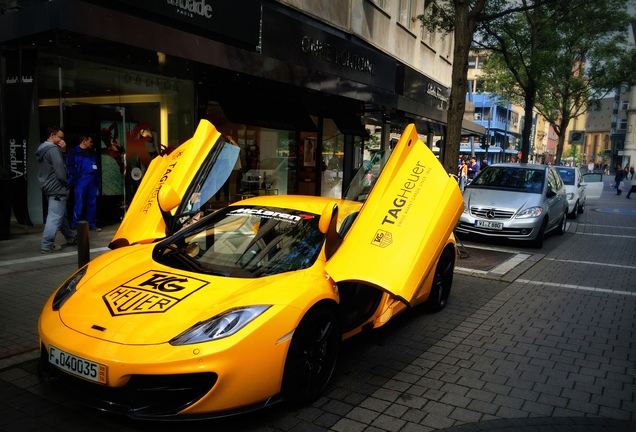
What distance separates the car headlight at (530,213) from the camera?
10172 mm

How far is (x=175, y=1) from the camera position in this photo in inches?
348

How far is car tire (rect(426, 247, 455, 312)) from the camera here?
18.7 ft

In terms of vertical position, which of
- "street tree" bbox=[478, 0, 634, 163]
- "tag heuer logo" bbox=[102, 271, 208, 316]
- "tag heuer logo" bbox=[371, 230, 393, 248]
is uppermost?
"street tree" bbox=[478, 0, 634, 163]

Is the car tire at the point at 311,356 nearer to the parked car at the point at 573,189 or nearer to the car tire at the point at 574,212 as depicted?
the parked car at the point at 573,189

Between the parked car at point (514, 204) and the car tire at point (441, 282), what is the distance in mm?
4684

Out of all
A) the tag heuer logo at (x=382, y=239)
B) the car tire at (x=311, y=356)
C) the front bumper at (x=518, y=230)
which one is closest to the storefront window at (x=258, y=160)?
the front bumper at (x=518, y=230)

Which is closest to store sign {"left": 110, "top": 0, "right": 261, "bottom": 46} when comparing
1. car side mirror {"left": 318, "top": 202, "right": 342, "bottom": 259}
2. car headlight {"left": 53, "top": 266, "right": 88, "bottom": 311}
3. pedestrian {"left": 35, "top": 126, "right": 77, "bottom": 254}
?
pedestrian {"left": 35, "top": 126, "right": 77, "bottom": 254}

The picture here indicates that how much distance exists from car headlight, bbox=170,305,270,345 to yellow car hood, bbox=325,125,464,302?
0.82 metres

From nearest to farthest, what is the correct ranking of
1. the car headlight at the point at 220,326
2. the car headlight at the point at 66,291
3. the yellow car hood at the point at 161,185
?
1. the car headlight at the point at 220,326
2. the car headlight at the point at 66,291
3. the yellow car hood at the point at 161,185

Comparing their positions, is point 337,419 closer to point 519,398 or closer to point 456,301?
point 519,398

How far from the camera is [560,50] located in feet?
81.9

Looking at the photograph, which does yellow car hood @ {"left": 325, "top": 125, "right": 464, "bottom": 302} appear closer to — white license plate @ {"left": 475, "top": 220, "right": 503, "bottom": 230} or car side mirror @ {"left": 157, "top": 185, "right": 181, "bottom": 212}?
car side mirror @ {"left": 157, "top": 185, "right": 181, "bottom": 212}

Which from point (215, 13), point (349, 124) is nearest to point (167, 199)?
point (215, 13)

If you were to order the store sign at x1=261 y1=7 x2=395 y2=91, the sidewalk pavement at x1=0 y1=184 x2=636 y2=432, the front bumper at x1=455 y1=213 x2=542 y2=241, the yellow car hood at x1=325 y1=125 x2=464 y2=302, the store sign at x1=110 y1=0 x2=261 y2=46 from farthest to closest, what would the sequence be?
the store sign at x1=261 y1=7 x2=395 y2=91 < the front bumper at x1=455 y1=213 x2=542 y2=241 < the store sign at x1=110 y1=0 x2=261 y2=46 < the yellow car hood at x1=325 y1=125 x2=464 y2=302 < the sidewalk pavement at x1=0 y1=184 x2=636 y2=432
